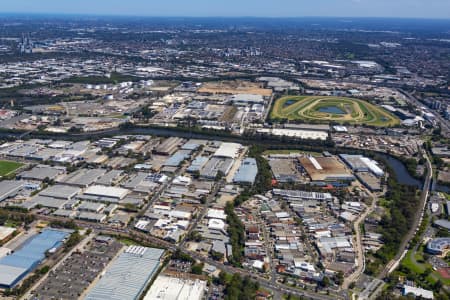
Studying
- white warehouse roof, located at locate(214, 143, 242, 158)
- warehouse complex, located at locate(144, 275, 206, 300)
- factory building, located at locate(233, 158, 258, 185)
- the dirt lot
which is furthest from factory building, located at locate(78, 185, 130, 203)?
the dirt lot

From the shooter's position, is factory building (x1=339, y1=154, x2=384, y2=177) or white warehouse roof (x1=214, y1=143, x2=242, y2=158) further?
white warehouse roof (x1=214, y1=143, x2=242, y2=158)

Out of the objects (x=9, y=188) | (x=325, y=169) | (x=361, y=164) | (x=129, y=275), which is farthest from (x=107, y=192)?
(x=361, y=164)

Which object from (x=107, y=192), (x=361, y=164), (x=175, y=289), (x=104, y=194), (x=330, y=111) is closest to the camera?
(x=175, y=289)

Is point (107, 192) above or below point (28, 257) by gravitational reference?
above

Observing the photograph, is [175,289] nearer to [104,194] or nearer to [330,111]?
[104,194]

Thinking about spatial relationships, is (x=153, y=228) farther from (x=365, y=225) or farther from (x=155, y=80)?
(x=155, y=80)

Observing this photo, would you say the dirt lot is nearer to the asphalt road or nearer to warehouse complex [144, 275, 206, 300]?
the asphalt road
